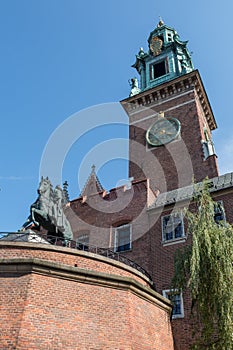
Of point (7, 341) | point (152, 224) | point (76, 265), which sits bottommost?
point (7, 341)

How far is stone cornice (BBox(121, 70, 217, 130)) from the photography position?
114 ft

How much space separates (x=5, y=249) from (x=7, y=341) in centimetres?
374

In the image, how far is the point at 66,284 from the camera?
41.1 feet

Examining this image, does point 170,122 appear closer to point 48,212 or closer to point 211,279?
point 48,212

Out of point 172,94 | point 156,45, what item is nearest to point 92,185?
point 172,94

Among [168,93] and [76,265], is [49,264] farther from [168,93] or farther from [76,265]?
[168,93]

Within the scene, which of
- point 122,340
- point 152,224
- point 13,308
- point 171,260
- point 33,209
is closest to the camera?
point 13,308

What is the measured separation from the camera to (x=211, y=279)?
13.1 m

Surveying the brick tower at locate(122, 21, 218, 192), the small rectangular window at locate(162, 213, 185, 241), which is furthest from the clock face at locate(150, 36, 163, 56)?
the small rectangular window at locate(162, 213, 185, 241)

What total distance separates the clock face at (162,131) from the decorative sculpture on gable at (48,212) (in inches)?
620

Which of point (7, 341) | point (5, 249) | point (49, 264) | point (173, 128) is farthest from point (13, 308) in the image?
point (173, 128)

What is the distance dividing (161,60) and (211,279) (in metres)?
32.7

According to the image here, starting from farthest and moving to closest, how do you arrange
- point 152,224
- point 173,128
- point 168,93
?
1. point 168,93
2. point 173,128
3. point 152,224

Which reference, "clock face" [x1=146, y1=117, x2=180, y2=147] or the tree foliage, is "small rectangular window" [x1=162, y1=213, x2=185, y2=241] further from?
"clock face" [x1=146, y1=117, x2=180, y2=147]
